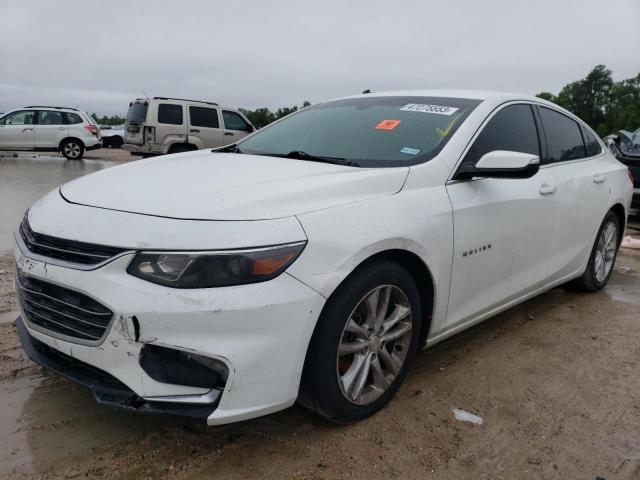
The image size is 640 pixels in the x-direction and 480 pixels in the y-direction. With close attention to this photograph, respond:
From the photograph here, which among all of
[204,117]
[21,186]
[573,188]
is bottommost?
[21,186]

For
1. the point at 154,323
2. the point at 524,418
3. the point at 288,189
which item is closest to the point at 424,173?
the point at 288,189

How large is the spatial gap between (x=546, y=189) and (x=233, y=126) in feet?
40.5

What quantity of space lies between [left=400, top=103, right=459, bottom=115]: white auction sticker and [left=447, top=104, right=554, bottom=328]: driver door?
23 centimetres

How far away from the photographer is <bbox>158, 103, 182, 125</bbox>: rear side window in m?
14.0

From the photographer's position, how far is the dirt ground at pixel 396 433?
7.45 feet

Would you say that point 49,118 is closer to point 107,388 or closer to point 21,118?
point 21,118

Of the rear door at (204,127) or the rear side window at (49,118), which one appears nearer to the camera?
the rear door at (204,127)

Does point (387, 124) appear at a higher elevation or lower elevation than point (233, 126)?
higher

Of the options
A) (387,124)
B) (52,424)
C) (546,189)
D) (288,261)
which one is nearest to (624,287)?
(546,189)

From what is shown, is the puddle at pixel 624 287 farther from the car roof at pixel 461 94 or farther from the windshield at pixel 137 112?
the windshield at pixel 137 112

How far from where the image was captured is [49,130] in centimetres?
1756

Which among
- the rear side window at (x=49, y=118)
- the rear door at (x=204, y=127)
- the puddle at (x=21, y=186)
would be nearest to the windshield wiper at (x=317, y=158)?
the puddle at (x=21, y=186)

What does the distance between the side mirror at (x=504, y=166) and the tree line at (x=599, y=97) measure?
121 ft

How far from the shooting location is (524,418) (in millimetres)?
2723
